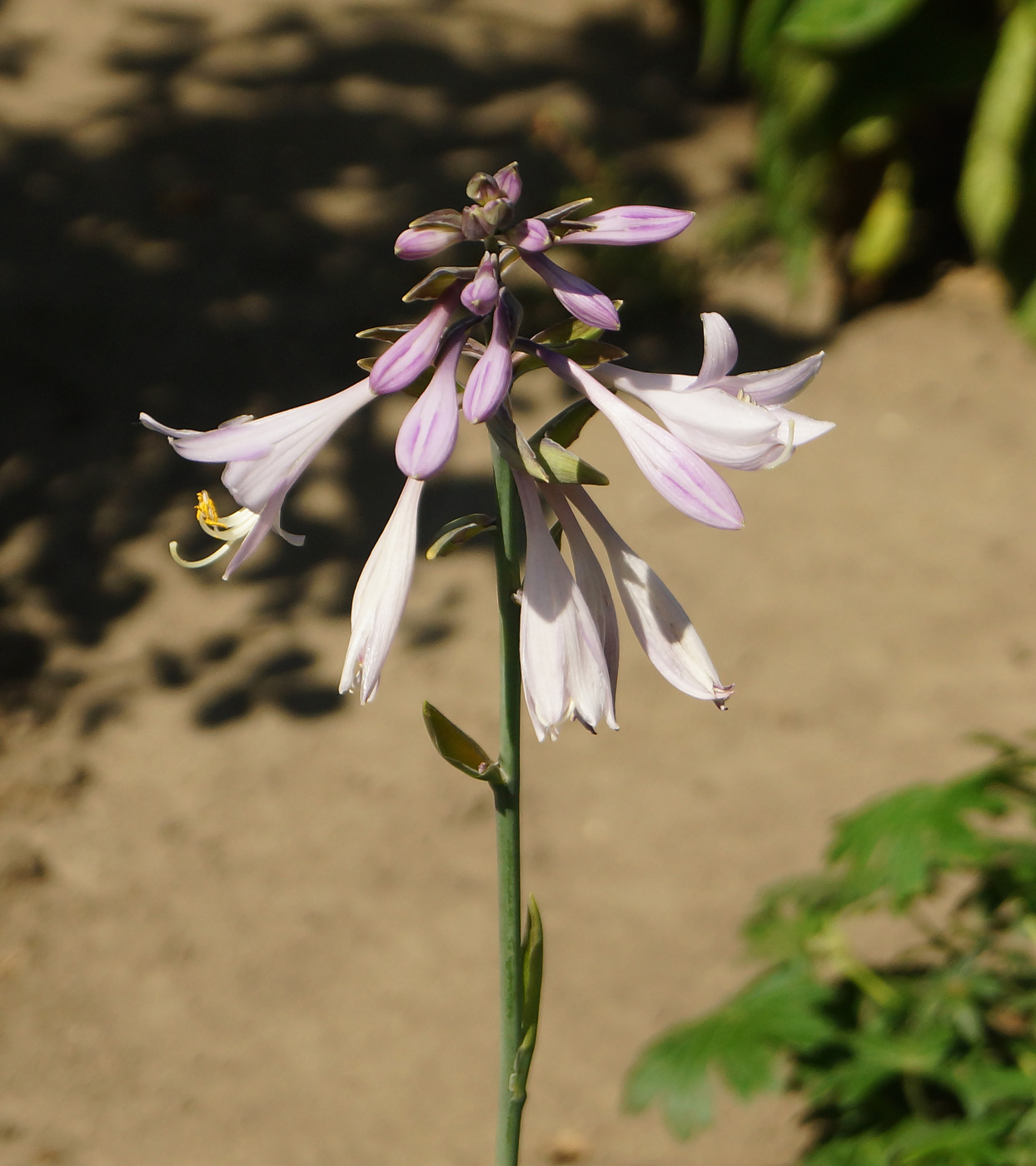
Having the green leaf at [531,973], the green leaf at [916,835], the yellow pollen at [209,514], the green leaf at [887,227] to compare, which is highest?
the yellow pollen at [209,514]

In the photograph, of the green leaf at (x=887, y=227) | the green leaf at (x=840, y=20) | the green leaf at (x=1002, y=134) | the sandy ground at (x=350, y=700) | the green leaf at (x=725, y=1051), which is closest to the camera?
the green leaf at (x=725, y=1051)

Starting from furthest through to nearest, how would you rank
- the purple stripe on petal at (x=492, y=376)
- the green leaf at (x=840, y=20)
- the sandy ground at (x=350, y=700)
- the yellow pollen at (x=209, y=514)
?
the green leaf at (x=840, y=20)
the sandy ground at (x=350, y=700)
the yellow pollen at (x=209, y=514)
the purple stripe on petal at (x=492, y=376)

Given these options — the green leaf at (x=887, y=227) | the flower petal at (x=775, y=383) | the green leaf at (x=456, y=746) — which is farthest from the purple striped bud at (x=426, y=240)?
the green leaf at (x=887, y=227)

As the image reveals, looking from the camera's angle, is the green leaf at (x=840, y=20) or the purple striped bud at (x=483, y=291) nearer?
the purple striped bud at (x=483, y=291)

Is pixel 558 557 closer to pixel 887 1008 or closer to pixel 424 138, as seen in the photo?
pixel 887 1008

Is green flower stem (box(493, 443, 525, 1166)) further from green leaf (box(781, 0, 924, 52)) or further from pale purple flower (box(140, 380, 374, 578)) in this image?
green leaf (box(781, 0, 924, 52))

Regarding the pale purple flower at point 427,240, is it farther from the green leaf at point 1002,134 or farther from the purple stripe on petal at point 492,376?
the green leaf at point 1002,134

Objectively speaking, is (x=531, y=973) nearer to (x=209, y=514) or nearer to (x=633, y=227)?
(x=209, y=514)
